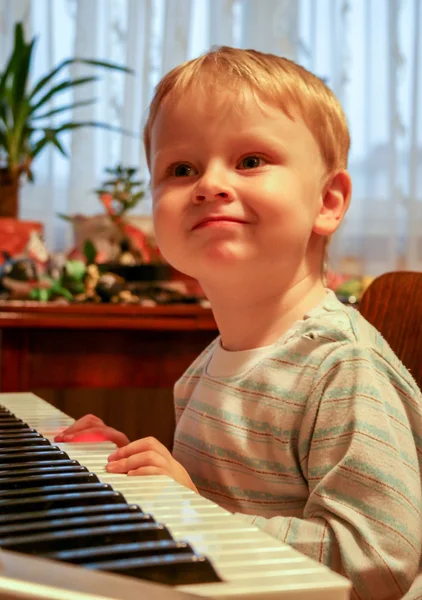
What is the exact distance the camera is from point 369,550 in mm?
727

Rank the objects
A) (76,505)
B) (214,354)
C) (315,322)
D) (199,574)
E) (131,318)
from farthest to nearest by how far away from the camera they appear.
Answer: (131,318), (214,354), (315,322), (76,505), (199,574)

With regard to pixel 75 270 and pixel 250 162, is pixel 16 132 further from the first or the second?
pixel 250 162

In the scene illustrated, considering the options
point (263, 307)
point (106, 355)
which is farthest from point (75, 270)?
point (263, 307)

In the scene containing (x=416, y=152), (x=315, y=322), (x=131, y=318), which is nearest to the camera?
(x=315, y=322)

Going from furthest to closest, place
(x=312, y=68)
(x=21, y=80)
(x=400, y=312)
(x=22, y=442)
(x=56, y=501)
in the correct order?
1. (x=312, y=68)
2. (x=21, y=80)
3. (x=400, y=312)
4. (x=22, y=442)
5. (x=56, y=501)

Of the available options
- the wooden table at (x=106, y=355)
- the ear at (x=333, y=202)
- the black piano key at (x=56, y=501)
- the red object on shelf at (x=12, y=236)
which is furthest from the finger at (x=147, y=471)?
the red object on shelf at (x=12, y=236)

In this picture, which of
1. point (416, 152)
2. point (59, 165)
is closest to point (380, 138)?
point (416, 152)

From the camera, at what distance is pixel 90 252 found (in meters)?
1.87

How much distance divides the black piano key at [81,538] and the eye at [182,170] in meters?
0.55

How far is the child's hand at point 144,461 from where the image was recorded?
668 millimetres

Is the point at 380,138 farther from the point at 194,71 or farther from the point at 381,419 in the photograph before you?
the point at 381,419

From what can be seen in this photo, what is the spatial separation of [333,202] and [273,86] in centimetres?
16

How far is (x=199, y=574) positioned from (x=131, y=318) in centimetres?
119

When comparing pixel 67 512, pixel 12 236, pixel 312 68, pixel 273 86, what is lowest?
pixel 67 512
